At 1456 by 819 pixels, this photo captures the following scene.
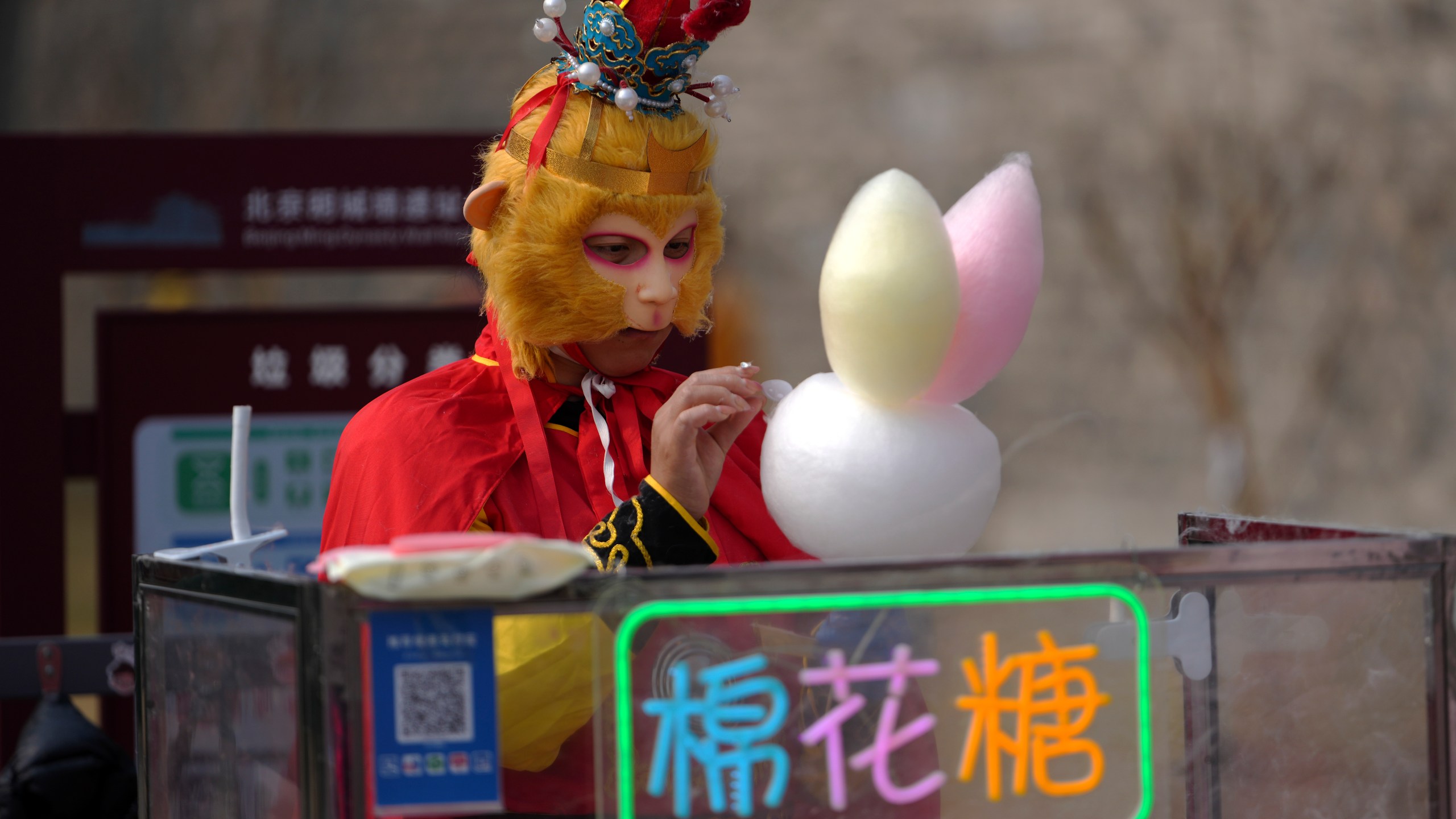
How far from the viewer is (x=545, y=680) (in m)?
1.08

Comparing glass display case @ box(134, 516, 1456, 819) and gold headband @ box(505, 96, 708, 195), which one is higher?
gold headband @ box(505, 96, 708, 195)

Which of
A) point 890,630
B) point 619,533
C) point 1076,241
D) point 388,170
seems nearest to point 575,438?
point 619,533

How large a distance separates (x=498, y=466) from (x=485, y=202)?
0.32m

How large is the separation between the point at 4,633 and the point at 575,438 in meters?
1.89

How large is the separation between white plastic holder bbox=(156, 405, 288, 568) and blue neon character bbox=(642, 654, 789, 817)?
55cm

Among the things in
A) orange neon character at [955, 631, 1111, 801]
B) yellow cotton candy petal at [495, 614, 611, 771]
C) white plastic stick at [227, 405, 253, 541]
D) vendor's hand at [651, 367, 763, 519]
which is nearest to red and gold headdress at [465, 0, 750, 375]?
vendor's hand at [651, 367, 763, 519]

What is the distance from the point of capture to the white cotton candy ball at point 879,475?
1156 millimetres

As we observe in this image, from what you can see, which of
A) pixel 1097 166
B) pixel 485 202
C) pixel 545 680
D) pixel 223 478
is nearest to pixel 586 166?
pixel 485 202

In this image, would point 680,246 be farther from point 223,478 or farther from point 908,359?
point 223,478

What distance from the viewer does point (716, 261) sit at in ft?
5.60

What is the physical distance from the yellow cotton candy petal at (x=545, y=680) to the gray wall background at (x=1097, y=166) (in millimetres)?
4228

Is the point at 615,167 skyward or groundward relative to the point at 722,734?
skyward

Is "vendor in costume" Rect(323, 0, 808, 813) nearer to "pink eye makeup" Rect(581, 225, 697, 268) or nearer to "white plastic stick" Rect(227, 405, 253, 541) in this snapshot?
"pink eye makeup" Rect(581, 225, 697, 268)

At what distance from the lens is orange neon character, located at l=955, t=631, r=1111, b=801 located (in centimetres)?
106
